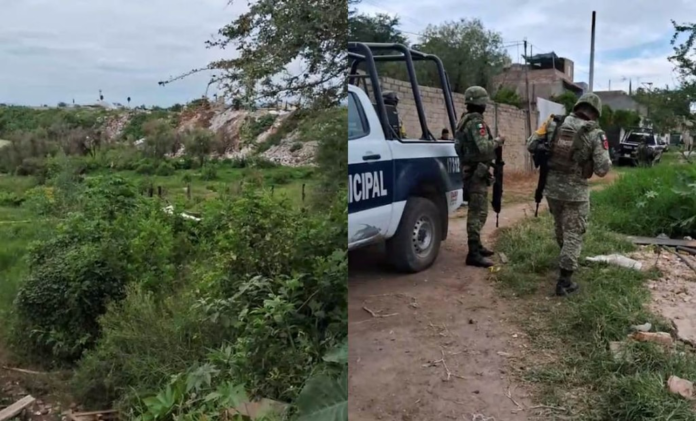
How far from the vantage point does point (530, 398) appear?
1362 millimetres

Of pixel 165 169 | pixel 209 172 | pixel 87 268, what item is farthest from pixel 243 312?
pixel 87 268

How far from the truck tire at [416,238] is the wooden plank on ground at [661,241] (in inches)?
19.9

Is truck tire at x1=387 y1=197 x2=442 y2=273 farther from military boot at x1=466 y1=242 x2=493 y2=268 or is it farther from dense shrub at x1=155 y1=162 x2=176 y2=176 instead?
dense shrub at x1=155 y1=162 x2=176 y2=176

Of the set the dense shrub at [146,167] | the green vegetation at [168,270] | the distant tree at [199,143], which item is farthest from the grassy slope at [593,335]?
the dense shrub at [146,167]

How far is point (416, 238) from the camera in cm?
130

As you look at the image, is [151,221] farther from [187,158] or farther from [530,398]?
[530,398]

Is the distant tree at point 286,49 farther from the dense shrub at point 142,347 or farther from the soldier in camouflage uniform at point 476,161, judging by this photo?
the dense shrub at point 142,347

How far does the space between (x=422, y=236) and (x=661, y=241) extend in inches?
24.1

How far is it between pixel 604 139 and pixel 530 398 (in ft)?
2.01

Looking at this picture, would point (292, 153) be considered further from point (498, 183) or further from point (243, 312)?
point (498, 183)

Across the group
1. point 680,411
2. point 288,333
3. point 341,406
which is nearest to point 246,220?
point 288,333

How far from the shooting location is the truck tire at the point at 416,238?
1.27 m

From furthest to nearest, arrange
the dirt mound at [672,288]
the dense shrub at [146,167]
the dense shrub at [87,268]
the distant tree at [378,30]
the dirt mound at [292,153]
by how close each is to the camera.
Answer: the dense shrub at [87,268]
the dense shrub at [146,167]
the dirt mound at [292,153]
the dirt mound at [672,288]
the distant tree at [378,30]

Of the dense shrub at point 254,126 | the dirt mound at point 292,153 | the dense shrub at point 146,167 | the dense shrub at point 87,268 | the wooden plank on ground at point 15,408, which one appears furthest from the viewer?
the dense shrub at point 87,268
